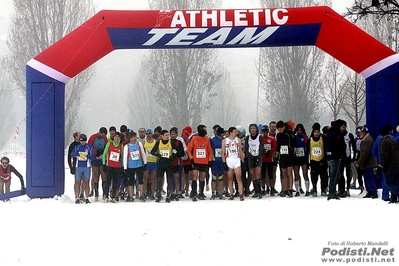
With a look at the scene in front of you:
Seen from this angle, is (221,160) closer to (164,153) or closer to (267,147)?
(267,147)

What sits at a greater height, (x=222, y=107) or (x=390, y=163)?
(x=222, y=107)

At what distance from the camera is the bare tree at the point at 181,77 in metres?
32.7

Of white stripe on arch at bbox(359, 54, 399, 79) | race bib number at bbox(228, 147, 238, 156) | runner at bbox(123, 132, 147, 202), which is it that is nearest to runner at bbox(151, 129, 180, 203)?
runner at bbox(123, 132, 147, 202)

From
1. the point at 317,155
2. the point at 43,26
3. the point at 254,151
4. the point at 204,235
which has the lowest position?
the point at 204,235

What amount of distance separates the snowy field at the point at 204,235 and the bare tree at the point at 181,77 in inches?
889

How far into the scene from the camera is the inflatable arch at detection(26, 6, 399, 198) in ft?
39.9

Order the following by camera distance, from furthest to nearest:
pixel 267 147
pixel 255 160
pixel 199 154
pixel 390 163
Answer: pixel 267 147
pixel 255 160
pixel 199 154
pixel 390 163

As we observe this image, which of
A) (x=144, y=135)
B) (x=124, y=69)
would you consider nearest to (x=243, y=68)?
(x=124, y=69)

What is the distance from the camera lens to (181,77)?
32.8 metres

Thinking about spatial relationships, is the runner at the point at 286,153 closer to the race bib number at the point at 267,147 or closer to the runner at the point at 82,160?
the race bib number at the point at 267,147

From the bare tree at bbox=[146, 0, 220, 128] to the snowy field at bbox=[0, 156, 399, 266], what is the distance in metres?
22.6

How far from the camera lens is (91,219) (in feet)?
29.9

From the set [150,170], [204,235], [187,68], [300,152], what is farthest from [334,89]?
[204,235]

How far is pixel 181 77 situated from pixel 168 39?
20238mm
